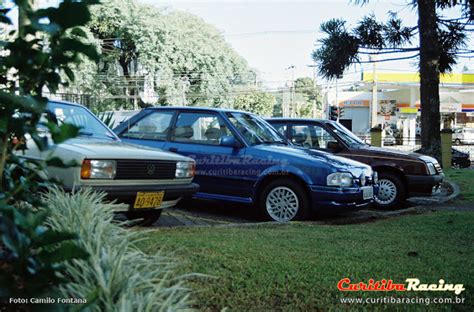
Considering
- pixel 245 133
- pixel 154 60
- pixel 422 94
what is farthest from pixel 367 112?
pixel 245 133

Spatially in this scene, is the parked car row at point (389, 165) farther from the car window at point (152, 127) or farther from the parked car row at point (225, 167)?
the car window at point (152, 127)

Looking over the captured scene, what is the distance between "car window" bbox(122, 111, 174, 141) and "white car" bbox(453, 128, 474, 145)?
35.7 meters

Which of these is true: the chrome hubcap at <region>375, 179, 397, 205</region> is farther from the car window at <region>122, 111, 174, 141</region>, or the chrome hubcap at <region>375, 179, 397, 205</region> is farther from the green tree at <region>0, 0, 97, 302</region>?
the green tree at <region>0, 0, 97, 302</region>

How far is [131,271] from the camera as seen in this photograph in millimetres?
2432

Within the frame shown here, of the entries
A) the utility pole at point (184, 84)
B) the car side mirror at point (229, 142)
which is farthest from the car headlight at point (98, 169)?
the utility pole at point (184, 84)

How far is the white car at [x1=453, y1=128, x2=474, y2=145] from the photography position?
38.6 metres

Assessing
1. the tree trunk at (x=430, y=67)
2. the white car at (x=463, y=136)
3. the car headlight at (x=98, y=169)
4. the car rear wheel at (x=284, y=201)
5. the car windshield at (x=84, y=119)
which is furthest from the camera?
the white car at (x=463, y=136)

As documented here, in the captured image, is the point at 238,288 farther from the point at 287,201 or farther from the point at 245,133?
the point at 245,133

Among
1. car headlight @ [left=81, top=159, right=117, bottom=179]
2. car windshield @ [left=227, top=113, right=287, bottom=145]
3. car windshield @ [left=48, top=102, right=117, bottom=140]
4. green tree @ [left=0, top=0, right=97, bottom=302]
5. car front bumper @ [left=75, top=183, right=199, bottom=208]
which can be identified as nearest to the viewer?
green tree @ [left=0, top=0, right=97, bottom=302]

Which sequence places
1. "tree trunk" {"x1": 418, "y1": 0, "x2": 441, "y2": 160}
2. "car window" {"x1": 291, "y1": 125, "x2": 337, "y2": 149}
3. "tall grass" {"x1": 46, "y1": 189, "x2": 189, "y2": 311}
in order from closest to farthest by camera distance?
1. "tall grass" {"x1": 46, "y1": 189, "x2": 189, "y2": 311}
2. "car window" {"x1": 291, "y1": 125, "x2": 337, "y2": 149}
3. "tree trunk" {"x1": 418, "y1": 0, "x2": 441, "y2": 160}

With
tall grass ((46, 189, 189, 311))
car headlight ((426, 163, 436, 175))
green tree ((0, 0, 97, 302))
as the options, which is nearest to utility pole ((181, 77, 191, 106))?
car headlight ((426, 163, 436, 175))

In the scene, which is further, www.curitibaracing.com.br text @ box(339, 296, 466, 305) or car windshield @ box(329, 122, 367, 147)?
car windshield @ box(329, 122, 367, 147)

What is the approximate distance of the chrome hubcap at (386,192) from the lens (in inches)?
347

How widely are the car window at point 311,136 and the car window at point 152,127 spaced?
2772mm
